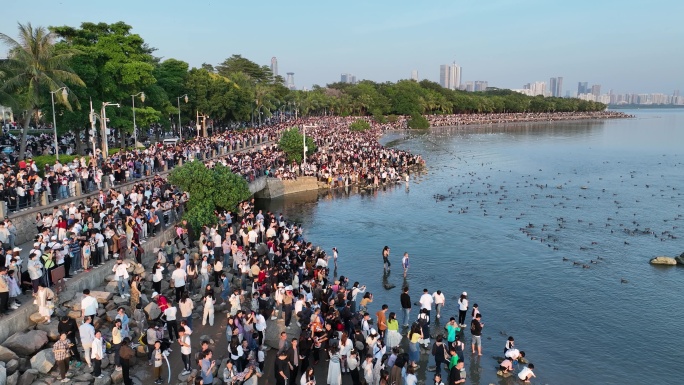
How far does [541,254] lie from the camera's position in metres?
26.5

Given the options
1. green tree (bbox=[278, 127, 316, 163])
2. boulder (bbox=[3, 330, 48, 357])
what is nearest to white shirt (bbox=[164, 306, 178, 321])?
boulder (bbox=[3, 330, 48, 357])

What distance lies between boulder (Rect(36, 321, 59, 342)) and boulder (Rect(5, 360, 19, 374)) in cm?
149

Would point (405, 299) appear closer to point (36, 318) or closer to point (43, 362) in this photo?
point (43, 362)

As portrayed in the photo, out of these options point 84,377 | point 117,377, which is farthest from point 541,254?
point 84,377

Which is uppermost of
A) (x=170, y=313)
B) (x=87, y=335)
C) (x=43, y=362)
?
(x=87, y=335)

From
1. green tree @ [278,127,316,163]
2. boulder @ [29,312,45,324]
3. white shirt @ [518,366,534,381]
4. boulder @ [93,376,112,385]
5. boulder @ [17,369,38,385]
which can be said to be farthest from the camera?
green tree @ [278,127,316,163]

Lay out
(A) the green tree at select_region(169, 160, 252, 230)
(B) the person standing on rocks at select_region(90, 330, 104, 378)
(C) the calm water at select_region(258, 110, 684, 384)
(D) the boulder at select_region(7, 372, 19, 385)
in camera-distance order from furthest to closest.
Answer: (A) the green tree at select_region(169, 160, 252, 230), (C) the calm water at select_region(258, 110, 684, 384), (B) the person standing on rocks at select_region(90, 330, 104, 378), (D) the boulder at select_region(7, 372, 19, 385)

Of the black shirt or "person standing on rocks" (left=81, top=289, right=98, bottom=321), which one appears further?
the black shirt

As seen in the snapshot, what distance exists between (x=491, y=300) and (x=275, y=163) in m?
28.5

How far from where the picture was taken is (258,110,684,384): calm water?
1655 centimetres

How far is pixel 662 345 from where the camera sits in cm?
1700

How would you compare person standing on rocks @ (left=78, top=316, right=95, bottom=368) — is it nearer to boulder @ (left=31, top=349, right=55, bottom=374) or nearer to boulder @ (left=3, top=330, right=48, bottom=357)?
boulder @ (left=31, top=349, right=55, bottom=374)

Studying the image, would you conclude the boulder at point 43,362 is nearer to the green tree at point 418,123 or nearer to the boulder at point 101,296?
the boulder at point 101,296

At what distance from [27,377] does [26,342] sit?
60.9 inches
